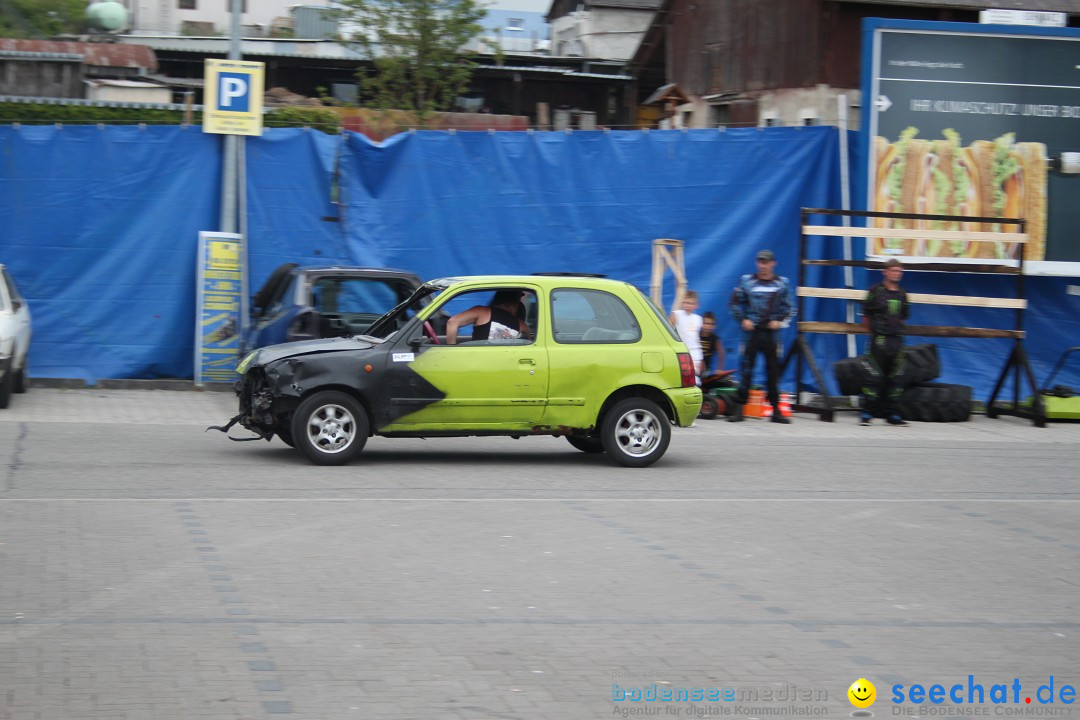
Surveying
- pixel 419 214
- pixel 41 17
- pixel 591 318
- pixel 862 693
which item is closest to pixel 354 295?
pixel 419 214

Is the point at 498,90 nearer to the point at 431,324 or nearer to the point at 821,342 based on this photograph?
the point at 821,342

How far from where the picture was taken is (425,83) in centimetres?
3434

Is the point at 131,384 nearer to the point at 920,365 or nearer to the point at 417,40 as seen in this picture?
the point at 920,365

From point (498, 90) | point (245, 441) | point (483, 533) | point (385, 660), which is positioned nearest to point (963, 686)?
point (385, 660)

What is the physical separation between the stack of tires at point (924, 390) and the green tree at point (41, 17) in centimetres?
5571

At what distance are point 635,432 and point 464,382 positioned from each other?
5.28ft

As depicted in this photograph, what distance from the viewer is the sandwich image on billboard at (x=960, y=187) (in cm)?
1669

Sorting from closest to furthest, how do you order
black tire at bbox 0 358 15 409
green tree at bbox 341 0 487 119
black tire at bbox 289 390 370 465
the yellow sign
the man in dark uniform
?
black tire at bbox 289 390 370 465
black tire at bbox 0 358 15 409
the man in dark uniform
the yellow sign
green tree at bbox 341 0 487 119

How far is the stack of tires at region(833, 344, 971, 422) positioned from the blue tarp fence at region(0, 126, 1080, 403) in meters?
1.09

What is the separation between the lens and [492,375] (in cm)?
1134

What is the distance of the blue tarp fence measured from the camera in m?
16.1

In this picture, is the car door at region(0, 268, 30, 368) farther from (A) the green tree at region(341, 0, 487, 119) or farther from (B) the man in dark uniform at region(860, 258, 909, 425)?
(A) the green tree at region(341, 0, 487, 119)

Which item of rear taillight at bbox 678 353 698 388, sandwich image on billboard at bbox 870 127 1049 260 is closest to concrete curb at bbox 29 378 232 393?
rear taillight at bbox 678 353 698 388

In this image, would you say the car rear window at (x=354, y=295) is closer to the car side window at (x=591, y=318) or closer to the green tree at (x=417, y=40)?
the car side window at (x=591, y=318)
